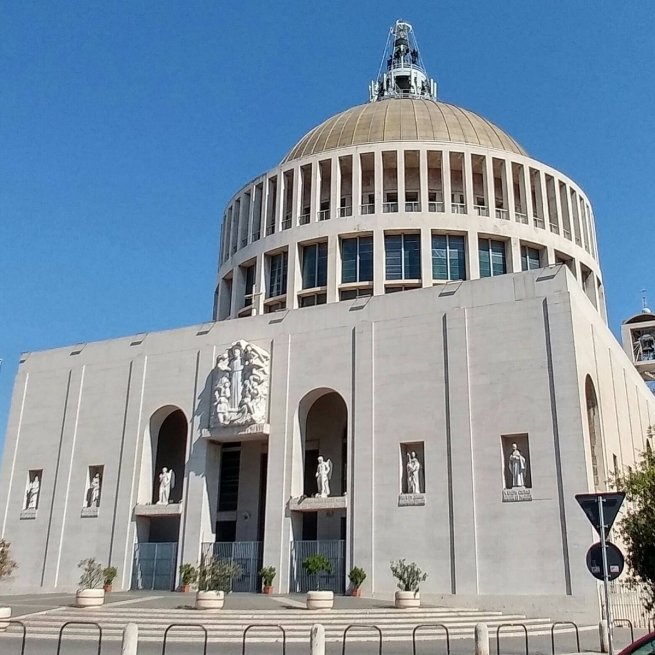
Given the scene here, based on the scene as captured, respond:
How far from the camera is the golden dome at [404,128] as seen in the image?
41.5 metres

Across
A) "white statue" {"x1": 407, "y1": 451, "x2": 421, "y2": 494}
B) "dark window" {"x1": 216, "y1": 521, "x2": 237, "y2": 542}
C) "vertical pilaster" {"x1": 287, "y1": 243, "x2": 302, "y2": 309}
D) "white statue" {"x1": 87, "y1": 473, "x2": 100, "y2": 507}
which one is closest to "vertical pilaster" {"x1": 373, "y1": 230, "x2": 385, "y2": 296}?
"vertical pilaster" {"x1": 287, "y1": 243, "x2": 302, "y2": 309}

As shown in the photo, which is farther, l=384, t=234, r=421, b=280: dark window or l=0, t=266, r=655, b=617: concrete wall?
l=384, t=234, r=421, b=280: dark window

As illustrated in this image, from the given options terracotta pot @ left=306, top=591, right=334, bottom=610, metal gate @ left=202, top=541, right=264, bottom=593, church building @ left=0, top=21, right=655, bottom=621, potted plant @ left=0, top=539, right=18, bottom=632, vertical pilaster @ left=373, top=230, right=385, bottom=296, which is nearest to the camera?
potted plant @ left=0, top=539, right=18, bottom=632

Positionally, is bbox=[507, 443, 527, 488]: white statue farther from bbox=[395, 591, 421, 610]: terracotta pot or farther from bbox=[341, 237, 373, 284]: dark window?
bbox=[341, 237, 373, 284]: dark window

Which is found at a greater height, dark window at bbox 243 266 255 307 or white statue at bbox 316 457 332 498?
dark window at bbox 243 266 255 307

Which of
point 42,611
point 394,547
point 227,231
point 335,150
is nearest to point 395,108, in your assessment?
point 335,150

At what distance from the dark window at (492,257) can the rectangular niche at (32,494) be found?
79.4 feet

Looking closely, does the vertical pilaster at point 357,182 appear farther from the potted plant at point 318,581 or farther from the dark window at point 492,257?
the potted plant at point 318,581

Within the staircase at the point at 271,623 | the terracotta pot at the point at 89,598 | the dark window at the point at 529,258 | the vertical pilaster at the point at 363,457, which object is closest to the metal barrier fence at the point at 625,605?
the staircase at the point at 271,623

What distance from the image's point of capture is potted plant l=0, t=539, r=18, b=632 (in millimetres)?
19362

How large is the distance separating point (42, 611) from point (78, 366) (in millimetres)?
15985

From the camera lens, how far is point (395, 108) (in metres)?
43.9

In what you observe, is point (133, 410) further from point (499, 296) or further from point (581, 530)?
point (581, 530)

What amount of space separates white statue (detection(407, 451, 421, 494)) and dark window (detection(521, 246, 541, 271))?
15885 millimetres
